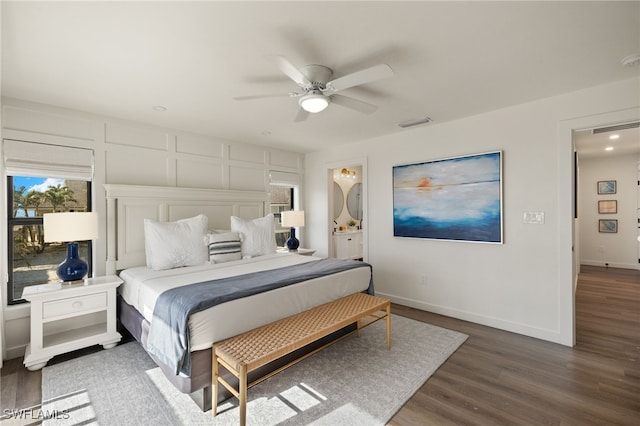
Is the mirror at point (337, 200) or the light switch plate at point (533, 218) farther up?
the mirror at point (337, 200)

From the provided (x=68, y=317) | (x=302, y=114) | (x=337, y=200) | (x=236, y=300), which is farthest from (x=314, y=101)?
(x=337, y=200)

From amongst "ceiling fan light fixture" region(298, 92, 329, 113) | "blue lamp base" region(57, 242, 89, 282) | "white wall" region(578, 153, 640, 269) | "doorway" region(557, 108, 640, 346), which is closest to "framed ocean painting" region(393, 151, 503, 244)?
"doorway" region(557, 108, 640, 346)

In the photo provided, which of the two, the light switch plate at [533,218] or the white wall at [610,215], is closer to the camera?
the light switch plate at [533,218]

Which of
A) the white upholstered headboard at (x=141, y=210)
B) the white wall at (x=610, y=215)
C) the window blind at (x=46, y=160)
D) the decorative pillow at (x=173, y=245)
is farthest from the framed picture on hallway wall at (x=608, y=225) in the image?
the window blind at (x=46, y=160)

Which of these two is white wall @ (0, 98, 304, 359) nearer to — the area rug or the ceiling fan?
the area rug

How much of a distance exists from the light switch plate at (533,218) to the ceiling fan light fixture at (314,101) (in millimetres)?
2577

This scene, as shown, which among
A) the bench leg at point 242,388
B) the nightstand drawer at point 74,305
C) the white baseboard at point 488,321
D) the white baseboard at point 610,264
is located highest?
the nightstand drawer at point 74,305

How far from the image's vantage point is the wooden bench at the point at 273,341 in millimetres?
1818

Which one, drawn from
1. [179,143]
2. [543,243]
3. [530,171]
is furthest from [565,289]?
[179,143]

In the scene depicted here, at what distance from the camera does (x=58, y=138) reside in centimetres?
307

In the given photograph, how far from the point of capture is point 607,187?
257 inches

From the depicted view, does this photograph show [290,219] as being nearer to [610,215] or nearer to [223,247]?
[223,247]

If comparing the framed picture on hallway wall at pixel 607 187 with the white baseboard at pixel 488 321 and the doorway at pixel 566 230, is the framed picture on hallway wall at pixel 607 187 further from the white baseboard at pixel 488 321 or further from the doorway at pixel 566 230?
the white baseboard at pixel 488 321

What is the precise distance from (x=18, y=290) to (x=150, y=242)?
1285mm
